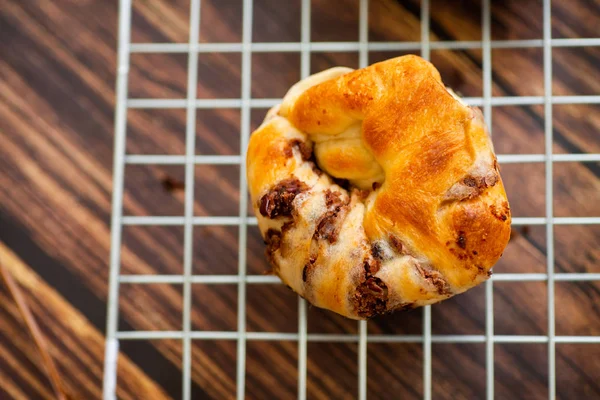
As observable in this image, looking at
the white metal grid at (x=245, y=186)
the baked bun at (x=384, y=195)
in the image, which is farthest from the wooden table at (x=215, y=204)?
the baked bun at (x=384, y=195)

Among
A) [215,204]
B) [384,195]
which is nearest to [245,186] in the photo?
[215,204]

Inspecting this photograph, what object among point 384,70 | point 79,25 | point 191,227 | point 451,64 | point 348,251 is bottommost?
point 348,251

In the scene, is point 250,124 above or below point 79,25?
Answer: below

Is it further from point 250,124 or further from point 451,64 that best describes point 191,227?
point 451,64

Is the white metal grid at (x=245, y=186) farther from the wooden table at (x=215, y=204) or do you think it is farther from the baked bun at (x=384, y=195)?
the baked bun at (x=384, y=195)

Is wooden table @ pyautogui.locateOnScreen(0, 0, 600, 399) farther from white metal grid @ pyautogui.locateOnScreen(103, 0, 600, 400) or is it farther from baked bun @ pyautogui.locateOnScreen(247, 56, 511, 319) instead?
baked bun @ pyautogui.locateOnScreen(247, 56, 511, 319)

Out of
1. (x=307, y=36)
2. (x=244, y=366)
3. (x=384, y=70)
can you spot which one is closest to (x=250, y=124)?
(x=307, y=36)
